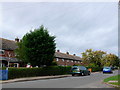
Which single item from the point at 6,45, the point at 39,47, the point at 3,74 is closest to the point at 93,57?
the point at 6,45

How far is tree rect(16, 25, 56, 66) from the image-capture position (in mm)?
26531

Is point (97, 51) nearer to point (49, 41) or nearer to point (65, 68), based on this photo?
point (65, 68)

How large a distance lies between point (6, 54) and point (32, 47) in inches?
694

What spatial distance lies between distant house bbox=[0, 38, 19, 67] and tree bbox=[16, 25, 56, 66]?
1373cm

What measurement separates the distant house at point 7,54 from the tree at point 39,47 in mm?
13729

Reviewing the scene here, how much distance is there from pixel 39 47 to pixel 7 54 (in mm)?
18515

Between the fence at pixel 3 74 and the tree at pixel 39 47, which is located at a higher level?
the tree at pixel 39 47

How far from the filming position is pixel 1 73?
1923 centimetres

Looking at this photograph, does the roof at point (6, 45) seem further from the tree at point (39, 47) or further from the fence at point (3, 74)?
the fence at point (3, 74)

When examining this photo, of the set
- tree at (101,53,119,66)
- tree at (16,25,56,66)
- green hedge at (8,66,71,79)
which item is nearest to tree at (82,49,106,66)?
tree at (101,53,119,66)

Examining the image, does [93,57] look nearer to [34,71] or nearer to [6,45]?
[6,45]

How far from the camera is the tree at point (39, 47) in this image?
2653cm

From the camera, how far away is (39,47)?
26562 mm

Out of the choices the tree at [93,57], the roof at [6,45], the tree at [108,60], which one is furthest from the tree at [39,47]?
the tree at [108,60]
